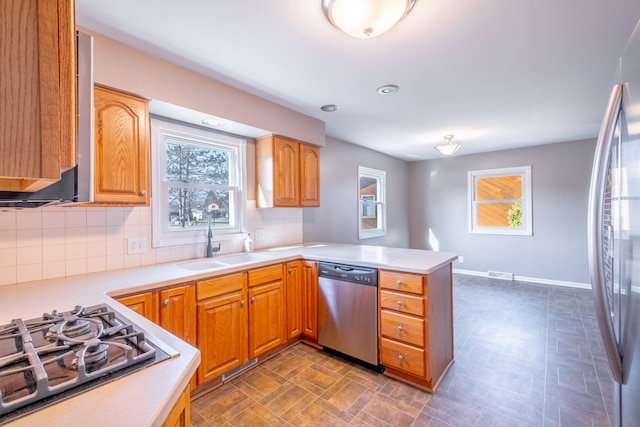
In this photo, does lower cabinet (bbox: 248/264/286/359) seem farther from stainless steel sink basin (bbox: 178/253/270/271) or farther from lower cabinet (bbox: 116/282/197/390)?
lower cabinet (bbox: 116/282/197/390)

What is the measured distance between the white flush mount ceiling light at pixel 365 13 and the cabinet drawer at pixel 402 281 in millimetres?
1557

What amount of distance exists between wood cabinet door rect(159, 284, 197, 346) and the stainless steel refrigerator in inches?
78.1

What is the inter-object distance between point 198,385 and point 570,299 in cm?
482

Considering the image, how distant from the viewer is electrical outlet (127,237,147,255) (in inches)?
83.1

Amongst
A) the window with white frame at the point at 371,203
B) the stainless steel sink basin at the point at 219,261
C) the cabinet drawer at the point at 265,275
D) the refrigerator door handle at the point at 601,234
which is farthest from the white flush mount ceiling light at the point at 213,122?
the window with white frame at the point at 371,203

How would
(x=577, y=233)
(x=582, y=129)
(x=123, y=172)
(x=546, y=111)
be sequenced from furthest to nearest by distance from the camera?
(x=577, y=233), (x=582, y=129), (x=546, y=111), (x=123, y=172)

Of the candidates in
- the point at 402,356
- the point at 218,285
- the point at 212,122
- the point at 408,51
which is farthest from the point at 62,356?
the point at 408,51

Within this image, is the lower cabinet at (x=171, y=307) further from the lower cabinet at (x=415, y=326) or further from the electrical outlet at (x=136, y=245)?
the lower cabinet at (x=415, y=326)

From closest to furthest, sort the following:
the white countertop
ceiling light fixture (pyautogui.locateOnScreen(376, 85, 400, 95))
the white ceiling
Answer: the white countertop, the white ceiling, ceiling light fixture (pyautogui.locateOnScreen(376, 85, 400, 95))

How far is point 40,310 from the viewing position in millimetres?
1224

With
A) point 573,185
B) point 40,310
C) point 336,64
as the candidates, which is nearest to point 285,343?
point 40,310

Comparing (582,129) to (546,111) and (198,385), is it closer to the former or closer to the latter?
(546,111)

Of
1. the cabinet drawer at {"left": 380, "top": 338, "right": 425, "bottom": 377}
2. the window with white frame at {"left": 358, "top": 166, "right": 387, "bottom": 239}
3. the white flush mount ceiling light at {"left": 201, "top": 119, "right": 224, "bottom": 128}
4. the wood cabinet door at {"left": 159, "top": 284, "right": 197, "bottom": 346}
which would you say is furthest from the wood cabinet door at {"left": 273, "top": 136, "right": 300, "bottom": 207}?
A: the window with white frame at {"left": 358, "top": 166, "right": 387, "bottom": 239}

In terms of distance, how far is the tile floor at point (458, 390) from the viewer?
1765mm
